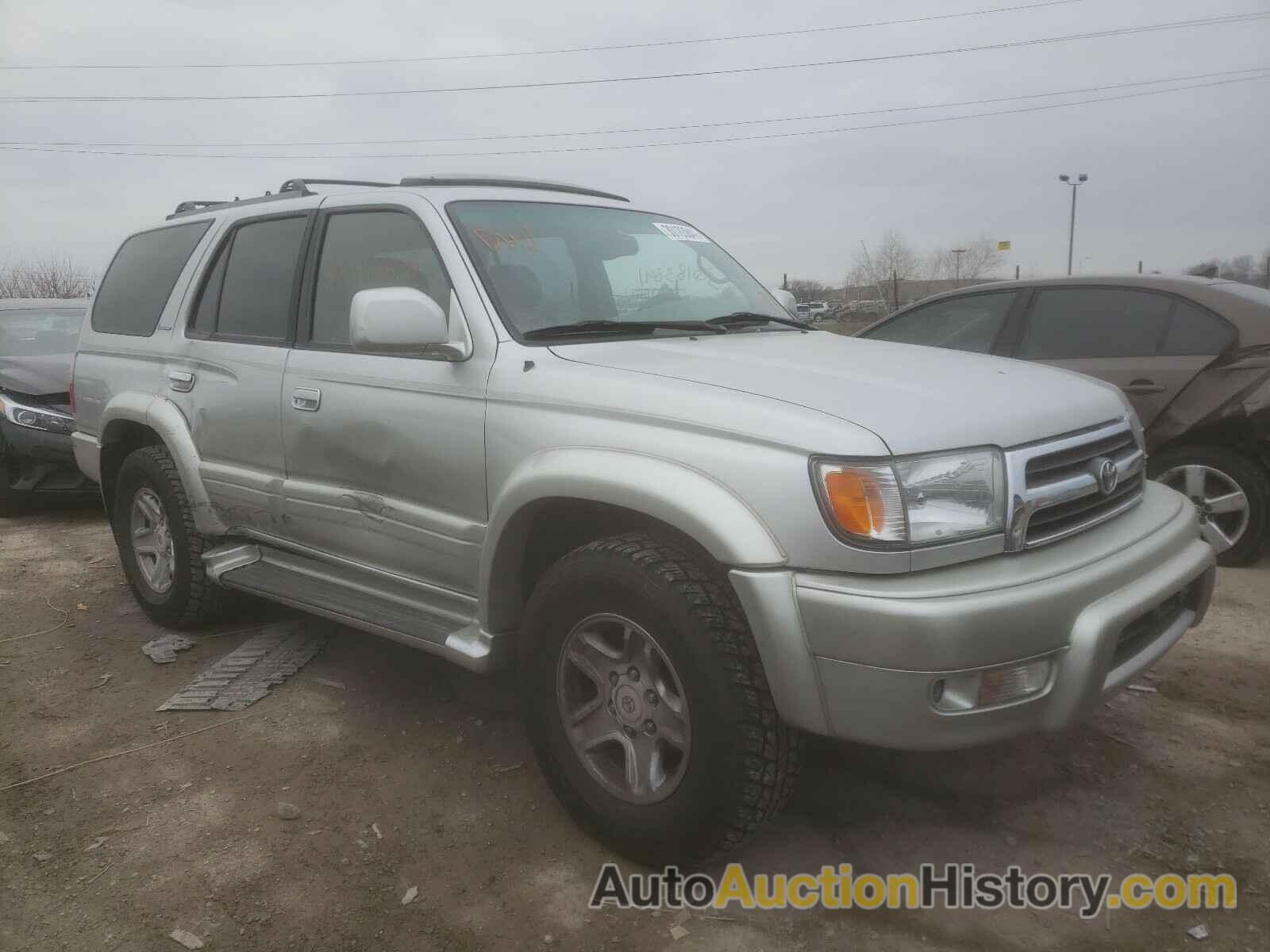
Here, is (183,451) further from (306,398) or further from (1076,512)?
(1076,512)

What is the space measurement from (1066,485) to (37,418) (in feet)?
23.5

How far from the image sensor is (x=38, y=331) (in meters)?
8.03

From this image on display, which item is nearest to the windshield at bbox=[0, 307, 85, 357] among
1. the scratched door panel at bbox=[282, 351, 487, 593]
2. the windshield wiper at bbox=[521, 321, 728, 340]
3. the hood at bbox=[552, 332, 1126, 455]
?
the scratched door panel at bbox=[282, 351, 487, 593]

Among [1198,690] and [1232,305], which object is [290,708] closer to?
[1198,690]

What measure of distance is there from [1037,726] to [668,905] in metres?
1.02

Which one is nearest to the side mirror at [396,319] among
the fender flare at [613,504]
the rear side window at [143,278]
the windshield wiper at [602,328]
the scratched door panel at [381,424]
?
the scratched door panel at [381,424]

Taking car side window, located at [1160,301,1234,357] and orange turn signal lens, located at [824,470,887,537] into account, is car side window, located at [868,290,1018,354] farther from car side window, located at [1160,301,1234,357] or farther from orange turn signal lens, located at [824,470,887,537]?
orange turn signal lens, located at [824,470,887,537]

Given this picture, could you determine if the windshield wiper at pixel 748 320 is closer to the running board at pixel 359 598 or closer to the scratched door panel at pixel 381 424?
the scratched door panel at pixel 381 424

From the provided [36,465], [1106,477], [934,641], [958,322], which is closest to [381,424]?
[934,641]

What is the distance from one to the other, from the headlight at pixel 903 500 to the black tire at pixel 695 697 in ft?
1.23

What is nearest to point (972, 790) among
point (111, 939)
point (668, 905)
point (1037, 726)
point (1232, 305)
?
point (1037, 726)

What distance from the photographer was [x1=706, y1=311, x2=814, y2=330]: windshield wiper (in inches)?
130

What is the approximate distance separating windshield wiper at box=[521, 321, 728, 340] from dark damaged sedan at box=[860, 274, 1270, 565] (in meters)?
2.95

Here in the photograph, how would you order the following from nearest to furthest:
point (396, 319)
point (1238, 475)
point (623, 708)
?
point (623, 708) < point (396, 319) < point (1238, 475)
